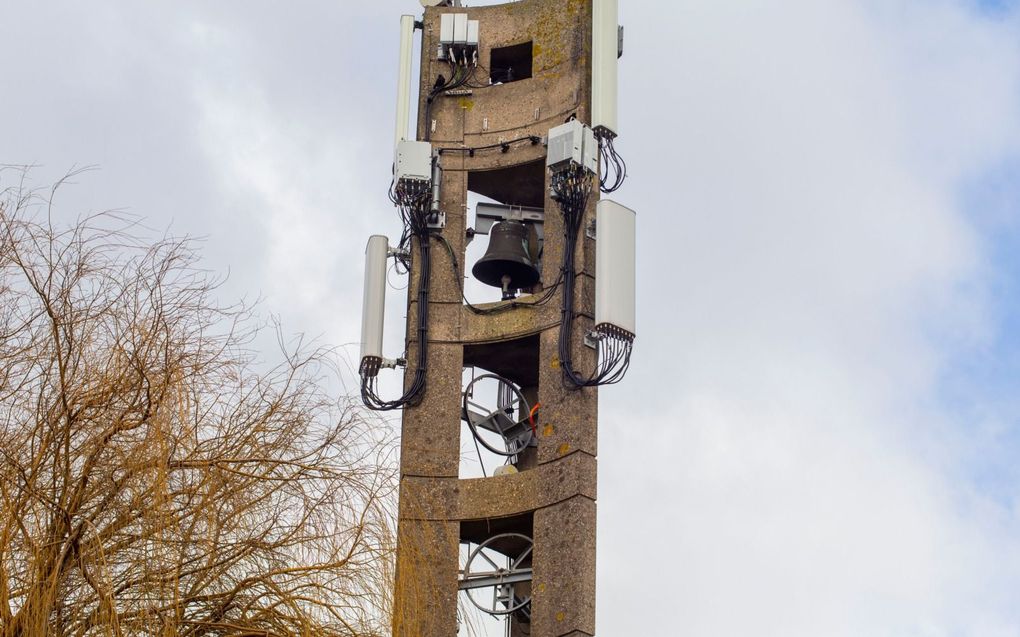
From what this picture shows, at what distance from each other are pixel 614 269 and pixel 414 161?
12.1 feet

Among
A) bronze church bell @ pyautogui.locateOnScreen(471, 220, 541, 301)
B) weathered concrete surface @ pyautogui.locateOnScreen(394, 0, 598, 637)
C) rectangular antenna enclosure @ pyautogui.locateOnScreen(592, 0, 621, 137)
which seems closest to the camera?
weathered concrete surface @ pyautogui.locateOnScreen(394, 0, 598, 637)

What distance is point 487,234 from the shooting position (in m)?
27.6

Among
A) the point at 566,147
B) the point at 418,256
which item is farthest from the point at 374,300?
the point at 566,147

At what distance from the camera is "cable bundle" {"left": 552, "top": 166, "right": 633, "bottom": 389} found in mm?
25078

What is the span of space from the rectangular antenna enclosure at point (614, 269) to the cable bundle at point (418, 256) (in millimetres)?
2794

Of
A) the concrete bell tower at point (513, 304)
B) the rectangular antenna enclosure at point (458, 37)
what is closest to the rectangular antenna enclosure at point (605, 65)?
the concrete bell tower at point (513, 304)

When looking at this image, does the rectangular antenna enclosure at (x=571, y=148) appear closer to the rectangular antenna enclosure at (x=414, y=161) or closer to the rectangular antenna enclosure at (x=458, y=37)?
the rectangular antenna enclosure at (x=414, y=161)

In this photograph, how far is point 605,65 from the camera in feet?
87.7

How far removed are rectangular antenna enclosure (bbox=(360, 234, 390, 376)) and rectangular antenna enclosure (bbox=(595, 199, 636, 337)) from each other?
132 inches

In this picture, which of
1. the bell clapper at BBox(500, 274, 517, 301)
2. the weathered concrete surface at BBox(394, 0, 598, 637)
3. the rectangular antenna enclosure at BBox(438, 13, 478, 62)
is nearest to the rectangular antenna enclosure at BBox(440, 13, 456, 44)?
the rectangular antenna enclosure at BBox(438, 13, 478, 62)

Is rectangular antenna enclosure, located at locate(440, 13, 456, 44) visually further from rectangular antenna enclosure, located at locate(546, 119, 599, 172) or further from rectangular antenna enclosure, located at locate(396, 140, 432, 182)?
rectangular antenna enclosure, located at locate(546, 119, 599, 172)

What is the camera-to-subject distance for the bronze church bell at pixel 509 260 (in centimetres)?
2681

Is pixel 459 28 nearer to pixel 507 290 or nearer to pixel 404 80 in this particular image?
pixel 404 80

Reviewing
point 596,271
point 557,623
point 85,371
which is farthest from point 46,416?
point 596,271
